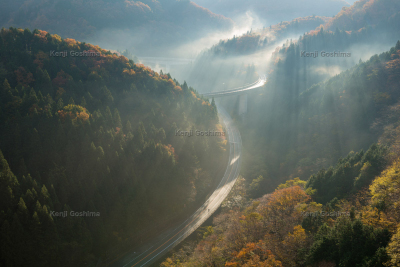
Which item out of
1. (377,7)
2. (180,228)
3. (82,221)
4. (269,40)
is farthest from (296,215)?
(377,7)

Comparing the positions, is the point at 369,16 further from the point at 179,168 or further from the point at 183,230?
the point at 183,230

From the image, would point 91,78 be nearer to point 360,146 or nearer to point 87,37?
point 360,146

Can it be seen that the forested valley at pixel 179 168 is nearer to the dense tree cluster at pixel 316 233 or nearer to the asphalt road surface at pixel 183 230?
the dense tree cluster at pixel 316 233

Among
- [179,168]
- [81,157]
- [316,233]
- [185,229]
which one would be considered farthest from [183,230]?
[316,233]

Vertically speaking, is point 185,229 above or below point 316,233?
below

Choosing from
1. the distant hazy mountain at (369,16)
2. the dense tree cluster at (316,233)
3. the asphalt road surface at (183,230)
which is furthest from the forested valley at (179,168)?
the distant hazy mountain at (369,16)

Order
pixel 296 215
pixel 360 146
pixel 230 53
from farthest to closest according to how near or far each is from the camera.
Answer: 1. pixel 230 53
2. pixel 360 146
3. pixel 296 215

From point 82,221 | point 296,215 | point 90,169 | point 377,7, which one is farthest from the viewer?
point 377,7

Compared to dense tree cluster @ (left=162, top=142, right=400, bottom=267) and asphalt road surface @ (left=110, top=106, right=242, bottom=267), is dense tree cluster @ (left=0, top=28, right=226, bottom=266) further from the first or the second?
dense tree cluster @ (left=162, top=142, right=400, bottom=267)
